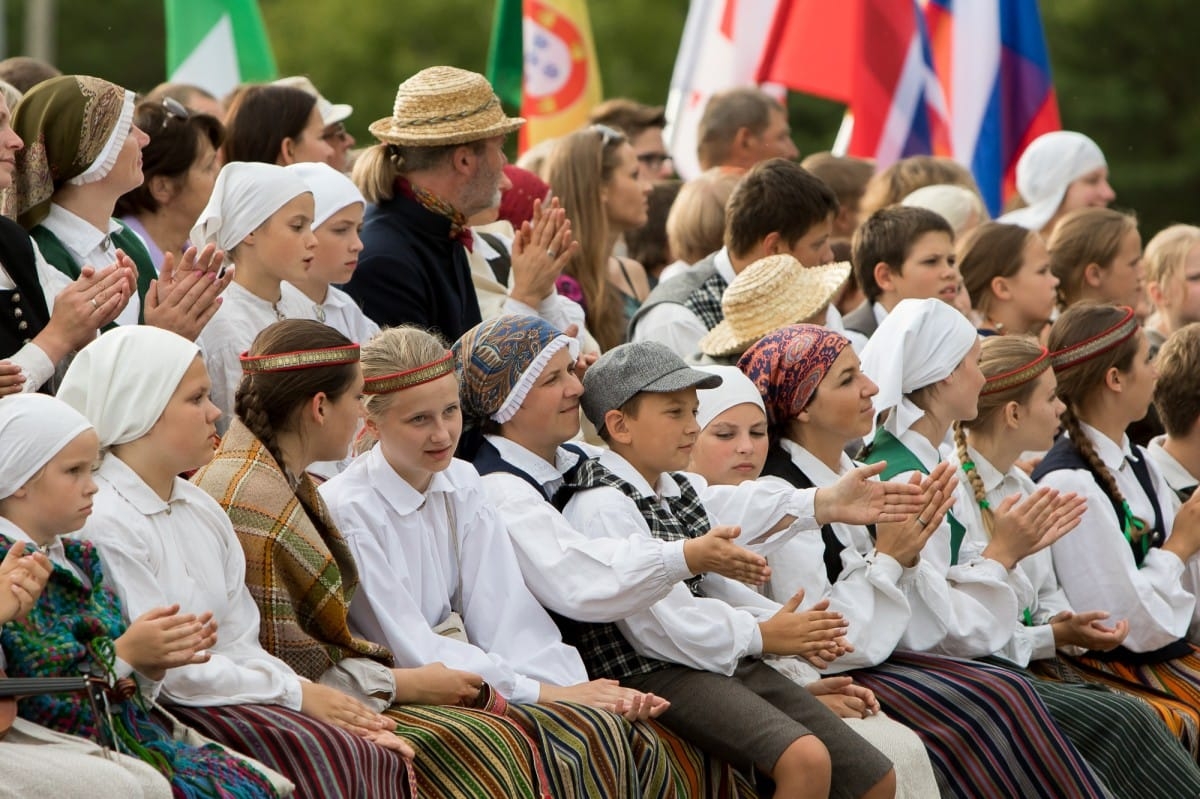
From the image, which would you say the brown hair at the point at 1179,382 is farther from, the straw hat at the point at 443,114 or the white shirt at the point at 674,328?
the straw hat at the point at 443,114

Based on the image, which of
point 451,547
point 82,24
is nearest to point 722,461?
point 451,547

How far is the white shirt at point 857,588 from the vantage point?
19.4 feet

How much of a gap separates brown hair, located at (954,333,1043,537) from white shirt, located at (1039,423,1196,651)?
0.37 m

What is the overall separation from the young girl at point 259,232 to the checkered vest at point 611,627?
107 centimetres

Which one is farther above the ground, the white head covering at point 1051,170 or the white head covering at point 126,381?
the white head covering at point 126,381

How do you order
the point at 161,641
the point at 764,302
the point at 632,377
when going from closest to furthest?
1. the point at 161,641
2. the point at 632,377
3. the point at 764,302

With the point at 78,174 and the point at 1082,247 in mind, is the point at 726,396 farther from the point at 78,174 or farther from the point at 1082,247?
the point at 1082,247

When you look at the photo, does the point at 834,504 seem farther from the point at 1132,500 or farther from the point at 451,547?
the point at 1132,500

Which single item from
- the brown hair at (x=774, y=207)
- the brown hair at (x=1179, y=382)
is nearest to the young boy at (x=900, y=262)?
the brown hair at (x=774, y=207)

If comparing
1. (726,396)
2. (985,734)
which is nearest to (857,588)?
(985,734)

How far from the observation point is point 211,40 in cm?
1003

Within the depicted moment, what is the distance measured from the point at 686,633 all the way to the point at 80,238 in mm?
2041

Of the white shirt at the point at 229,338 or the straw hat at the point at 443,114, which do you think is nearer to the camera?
the white shirt at the point at 229,338

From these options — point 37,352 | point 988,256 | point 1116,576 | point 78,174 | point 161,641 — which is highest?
point 78,174
